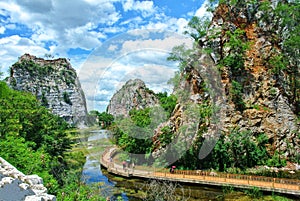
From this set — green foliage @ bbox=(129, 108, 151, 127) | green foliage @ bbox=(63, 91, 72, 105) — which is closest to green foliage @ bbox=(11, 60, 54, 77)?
green foliage @ bbox=(63, 91, 72, 105)

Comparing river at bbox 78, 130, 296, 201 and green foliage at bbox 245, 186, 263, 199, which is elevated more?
green foliage at bbox 245, 186, 263, 199

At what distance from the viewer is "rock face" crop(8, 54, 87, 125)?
65.2 meters

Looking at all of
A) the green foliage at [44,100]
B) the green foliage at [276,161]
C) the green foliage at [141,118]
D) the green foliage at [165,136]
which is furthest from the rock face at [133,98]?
the green foliage at [276,161]

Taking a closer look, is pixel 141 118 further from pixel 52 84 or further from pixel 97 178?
pixel 52 84

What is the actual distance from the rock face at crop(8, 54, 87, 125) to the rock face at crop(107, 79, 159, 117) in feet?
60.9

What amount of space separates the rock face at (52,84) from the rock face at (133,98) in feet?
60.9

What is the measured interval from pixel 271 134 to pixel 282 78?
5702mm

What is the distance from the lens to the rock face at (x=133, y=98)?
43112 millimetres

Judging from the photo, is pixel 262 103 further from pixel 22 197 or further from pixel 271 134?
pixel 22 197

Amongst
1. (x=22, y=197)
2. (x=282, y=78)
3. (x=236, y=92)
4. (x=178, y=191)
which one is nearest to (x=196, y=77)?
(x=236, y=92)

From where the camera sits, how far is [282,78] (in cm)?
2578

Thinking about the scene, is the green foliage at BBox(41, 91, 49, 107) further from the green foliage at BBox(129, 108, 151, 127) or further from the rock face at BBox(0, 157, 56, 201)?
the rock face at BBox(0, 157, 56, 201)

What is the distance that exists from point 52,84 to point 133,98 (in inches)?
1358

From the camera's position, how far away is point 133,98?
4556cm
